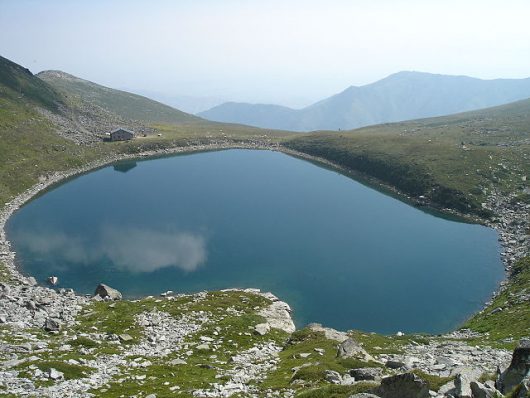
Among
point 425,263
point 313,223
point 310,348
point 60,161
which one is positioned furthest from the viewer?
point 60,161

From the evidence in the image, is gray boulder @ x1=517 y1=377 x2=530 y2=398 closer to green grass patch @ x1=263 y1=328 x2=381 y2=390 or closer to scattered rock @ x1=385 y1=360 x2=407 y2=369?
green grass patch @ x1=263 y1=328 x2=381 y2=390

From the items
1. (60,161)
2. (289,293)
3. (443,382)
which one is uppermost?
(60,161)

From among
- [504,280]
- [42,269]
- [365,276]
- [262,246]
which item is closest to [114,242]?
[42,269]

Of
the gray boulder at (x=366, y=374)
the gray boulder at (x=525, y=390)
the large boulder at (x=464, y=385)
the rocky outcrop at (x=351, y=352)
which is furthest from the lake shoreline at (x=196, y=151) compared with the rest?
the gray boulder at (x=525, y=390)

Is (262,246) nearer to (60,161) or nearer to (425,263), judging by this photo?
(425,263)

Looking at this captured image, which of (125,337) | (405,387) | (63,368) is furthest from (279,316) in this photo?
(405,387)

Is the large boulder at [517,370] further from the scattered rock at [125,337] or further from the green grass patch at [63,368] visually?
the scattered rock at [125,337]

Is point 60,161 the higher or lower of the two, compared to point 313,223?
higher

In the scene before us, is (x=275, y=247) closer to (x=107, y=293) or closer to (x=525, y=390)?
(x=107, y=293)
